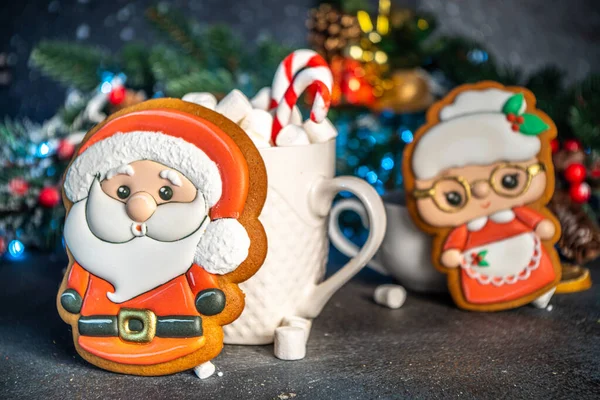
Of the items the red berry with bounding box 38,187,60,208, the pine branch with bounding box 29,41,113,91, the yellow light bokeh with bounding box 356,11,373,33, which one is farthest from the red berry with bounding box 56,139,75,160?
the yellow light bokeh with bounding box 356,11,373,33

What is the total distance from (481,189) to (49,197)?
0.72 metres

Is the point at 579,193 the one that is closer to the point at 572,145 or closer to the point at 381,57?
the point at 572,145

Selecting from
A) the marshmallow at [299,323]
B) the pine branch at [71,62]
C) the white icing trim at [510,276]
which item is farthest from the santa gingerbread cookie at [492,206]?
the pine branch at [71,62]

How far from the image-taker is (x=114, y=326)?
31.0 inches

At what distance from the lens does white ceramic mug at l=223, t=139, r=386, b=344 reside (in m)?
0.86

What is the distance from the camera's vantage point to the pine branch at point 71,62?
50.7 inches

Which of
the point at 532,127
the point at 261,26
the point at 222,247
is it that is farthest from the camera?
the point at 261,26

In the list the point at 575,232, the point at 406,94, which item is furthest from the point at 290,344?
the point at 406,94

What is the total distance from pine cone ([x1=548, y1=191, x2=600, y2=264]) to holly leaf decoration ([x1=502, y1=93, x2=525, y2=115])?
0.24 metres

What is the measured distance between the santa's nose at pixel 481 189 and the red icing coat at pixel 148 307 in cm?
39

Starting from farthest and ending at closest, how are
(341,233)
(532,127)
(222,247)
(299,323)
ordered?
→ (341,233), (532,127), (299,323), (222,247)

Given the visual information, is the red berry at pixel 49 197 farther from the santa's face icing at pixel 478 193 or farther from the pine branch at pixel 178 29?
the santa's face icing at pixel 478 193

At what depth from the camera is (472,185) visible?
97 cm

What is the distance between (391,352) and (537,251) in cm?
26
